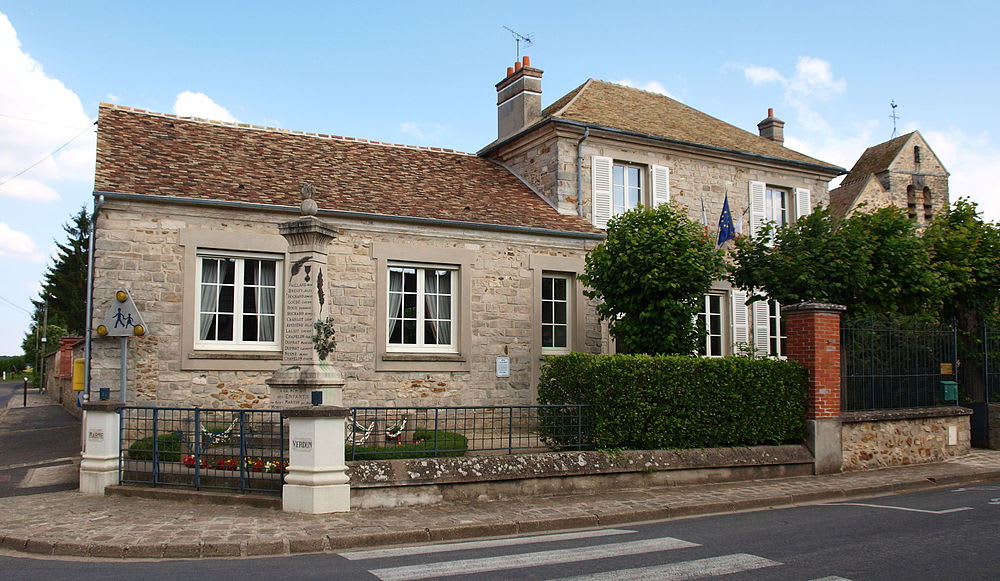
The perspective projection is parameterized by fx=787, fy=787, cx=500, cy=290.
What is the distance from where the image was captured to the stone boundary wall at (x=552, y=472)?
8898 mm

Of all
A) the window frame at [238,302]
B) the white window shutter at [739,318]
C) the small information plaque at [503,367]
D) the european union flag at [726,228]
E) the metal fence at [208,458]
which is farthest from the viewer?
the white window shutter at [739,318]

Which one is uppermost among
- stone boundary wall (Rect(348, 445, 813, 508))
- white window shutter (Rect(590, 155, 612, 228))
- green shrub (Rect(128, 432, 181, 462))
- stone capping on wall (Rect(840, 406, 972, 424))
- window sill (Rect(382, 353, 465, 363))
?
white window shutter (Rect(590, 155, 612, 228))

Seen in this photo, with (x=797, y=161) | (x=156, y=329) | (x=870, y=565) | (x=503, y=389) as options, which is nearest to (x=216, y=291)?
(x=156, y=329)

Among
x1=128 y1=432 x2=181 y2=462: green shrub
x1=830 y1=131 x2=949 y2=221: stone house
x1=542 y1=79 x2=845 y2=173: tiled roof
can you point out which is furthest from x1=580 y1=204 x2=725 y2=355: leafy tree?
x1=830 y1=131 x2=949 y2=221: stone house

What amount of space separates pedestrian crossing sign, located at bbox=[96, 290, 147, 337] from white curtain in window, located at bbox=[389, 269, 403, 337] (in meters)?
4.22

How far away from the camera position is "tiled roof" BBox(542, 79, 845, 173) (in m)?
17.7

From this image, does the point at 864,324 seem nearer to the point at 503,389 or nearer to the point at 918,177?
the point at 503,389

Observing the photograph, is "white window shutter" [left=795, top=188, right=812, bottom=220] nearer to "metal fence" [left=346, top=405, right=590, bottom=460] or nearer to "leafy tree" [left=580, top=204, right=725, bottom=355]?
"leafy tree" [left=580, top=204, right=725, bottom=355]

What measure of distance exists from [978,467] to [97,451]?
42.8ft

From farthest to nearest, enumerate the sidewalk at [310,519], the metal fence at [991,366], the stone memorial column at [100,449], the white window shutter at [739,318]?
the white window shutter at [739,318] → the metal fence at [991,366] → the stone memorial column at [100,449] → the sidewalk at [310,519]

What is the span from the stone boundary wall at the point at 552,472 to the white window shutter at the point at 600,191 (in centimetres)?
701

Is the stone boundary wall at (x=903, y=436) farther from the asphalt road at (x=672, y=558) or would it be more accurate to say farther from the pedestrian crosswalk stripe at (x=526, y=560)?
the pedestrian crosswalk stripe at (x=526, y=560)

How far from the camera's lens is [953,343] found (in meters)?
14.6

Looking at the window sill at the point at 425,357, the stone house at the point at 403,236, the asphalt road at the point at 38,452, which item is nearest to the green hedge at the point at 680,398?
the window sill at the point at 425,357
